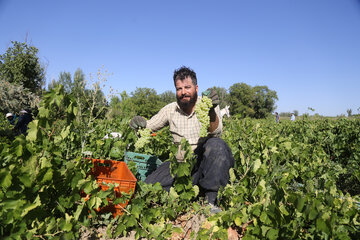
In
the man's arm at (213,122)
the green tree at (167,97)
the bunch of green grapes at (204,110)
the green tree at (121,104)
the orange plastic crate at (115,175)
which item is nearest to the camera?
the orange plastic crate at (115,175)

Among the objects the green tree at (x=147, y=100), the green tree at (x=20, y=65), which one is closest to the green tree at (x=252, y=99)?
the green tree at (x=147, y=100)

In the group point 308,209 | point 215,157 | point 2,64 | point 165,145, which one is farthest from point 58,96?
point 2,64

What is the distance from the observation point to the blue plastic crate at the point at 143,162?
315cm

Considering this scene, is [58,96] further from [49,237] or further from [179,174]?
[179,174]

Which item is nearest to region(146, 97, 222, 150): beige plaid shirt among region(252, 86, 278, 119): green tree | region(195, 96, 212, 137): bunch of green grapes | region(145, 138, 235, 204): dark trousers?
region(145, 138, 235, 204): dark trousers

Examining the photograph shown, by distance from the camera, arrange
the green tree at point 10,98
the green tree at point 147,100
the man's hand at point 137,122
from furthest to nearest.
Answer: the green tree at point 147,100 < the green tree at point 10,98 < the man's hand at point 137,122

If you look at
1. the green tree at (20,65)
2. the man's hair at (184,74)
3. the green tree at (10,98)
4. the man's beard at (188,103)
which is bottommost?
the man's beard at (188,103)

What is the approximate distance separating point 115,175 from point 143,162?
46 cm

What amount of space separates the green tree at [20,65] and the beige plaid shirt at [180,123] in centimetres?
2542

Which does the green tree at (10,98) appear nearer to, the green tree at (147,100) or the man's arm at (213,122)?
the man's arm at (213,122)

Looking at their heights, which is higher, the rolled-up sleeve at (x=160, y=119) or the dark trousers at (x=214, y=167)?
the rolled-up sleeve at (x=160, y=119)

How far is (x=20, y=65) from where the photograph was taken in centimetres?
2470

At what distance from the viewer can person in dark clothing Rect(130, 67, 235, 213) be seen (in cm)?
245

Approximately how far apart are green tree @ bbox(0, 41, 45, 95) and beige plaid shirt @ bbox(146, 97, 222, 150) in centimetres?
2542
